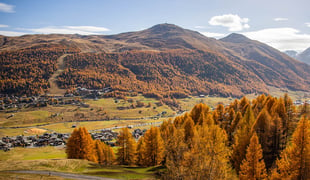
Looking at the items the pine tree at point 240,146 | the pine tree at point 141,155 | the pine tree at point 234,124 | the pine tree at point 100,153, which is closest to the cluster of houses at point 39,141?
the pine tree at point 100,153

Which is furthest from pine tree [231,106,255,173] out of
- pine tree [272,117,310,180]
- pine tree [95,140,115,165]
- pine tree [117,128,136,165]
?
pine tree [95,140,115,165]

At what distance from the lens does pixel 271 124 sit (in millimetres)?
47094

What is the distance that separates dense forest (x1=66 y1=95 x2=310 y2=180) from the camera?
28.7m

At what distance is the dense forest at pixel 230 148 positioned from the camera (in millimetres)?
28706

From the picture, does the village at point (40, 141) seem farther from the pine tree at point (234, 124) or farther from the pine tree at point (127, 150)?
the pine tree at point (234, 124)

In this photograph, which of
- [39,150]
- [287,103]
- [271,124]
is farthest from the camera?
[39,150]

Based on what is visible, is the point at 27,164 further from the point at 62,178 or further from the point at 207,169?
the point at 207,169

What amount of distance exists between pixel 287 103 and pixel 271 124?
15786mm

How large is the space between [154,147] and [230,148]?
73.9 ft

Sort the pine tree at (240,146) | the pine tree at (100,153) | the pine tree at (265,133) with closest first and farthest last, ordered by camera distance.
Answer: the pine tree at (240,146) → the pine tree at (265,133) → the pine tree at (100,153)

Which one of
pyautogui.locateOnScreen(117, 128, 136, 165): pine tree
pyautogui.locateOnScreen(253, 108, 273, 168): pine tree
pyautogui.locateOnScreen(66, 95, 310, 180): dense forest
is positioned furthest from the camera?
pyautogui.locateOnScreen(117, 128, 136, 165): pine tree

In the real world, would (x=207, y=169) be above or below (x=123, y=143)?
above

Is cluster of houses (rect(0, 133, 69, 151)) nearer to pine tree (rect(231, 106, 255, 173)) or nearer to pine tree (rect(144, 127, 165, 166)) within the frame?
pine tree (rect(144, 127, 165, 166))

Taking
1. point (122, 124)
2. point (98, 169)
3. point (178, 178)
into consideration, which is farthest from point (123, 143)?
Result: point (122, 124)
